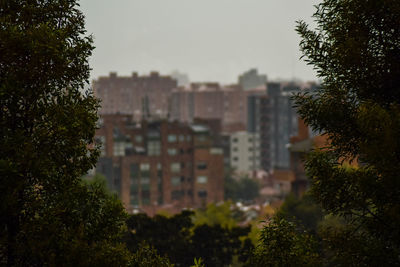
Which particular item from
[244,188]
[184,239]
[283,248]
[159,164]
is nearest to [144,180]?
[159,164]

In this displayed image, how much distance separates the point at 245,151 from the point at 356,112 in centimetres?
10315

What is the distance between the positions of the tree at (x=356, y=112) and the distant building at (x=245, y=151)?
10125cm

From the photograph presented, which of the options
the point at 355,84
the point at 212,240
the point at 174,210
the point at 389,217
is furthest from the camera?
the point at 174,210

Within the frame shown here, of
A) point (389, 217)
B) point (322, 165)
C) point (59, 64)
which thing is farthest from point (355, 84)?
point (59, 64)

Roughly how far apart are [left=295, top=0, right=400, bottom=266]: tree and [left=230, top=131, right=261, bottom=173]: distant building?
101252 millimetres

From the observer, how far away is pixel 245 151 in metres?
112

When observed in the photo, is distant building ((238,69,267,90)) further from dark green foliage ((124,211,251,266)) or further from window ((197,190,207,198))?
dark green foliage ((124,211,251,266))

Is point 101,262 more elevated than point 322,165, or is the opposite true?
point 322,165

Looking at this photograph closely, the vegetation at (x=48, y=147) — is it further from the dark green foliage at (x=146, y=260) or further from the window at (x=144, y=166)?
the window at (x=144, y=166)

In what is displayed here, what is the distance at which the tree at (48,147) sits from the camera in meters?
8.36

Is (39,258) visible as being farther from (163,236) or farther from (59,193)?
(163,236)

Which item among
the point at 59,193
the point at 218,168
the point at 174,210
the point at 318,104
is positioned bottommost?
the point at 174,210

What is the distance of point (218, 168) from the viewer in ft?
255

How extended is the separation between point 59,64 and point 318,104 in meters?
4.02
